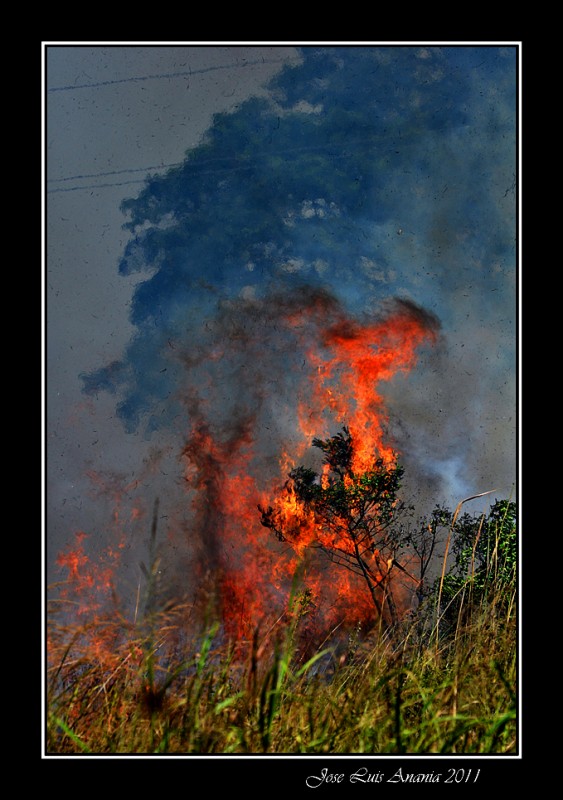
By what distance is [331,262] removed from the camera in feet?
10.0

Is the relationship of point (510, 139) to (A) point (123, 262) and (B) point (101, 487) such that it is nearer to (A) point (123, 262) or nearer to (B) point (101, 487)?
(A) point (123, 262)

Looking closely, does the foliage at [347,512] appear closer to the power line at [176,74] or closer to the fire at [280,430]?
the fire at [280,430]

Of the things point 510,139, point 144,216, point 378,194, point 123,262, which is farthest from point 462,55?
point 123,262

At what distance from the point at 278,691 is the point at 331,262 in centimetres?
211

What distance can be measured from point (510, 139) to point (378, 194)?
0.61 metres

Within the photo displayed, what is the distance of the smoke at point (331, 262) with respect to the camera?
2.80 metres

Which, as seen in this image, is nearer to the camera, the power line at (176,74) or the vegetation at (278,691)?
the vegetation at (278,691)

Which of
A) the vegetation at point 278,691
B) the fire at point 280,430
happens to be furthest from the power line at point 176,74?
the vegetation at point 278,691

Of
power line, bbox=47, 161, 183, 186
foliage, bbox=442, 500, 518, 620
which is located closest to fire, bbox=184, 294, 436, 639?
foliage, bbox=442, 500, 518, 620

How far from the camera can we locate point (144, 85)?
270cm

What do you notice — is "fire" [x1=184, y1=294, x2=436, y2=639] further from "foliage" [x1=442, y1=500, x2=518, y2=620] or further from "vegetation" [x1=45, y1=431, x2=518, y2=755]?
"vegetation" [x1=45, y1=431, x2=518, y2=755]

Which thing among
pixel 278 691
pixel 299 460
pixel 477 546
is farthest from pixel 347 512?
pixel 278 691

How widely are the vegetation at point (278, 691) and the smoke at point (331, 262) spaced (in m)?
0.98

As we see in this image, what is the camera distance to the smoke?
2.80 meters
